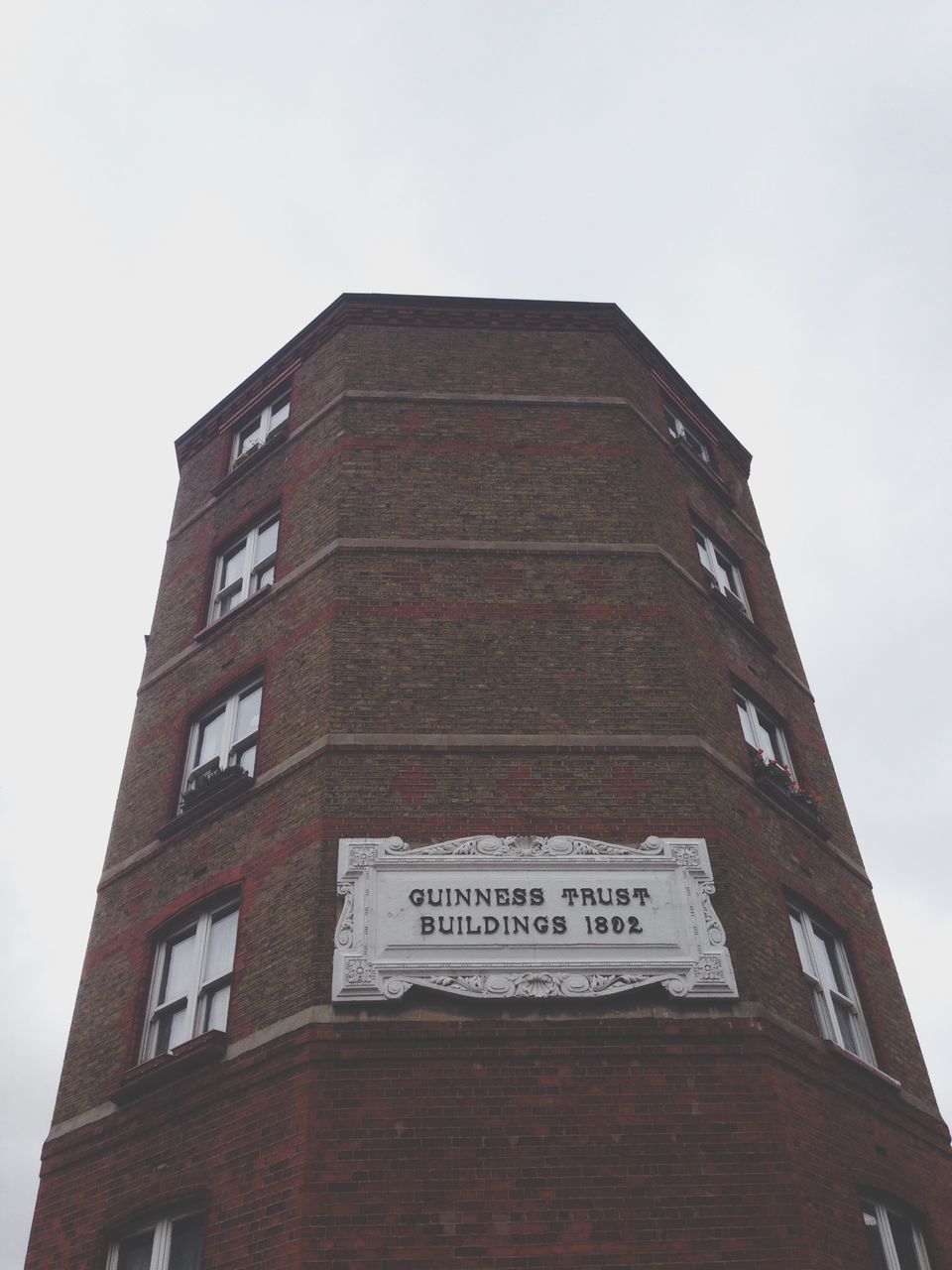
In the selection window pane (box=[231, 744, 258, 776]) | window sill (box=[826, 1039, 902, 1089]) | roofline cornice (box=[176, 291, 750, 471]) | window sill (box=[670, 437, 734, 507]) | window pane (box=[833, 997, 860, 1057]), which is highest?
roofline cornice (box=[176, 291, 750, 471])

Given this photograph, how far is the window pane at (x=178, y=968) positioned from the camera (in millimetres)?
12336

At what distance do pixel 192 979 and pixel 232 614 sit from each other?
208 inches

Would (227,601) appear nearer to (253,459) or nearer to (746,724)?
(253,459)

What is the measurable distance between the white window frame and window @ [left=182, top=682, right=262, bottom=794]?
6.88 meters

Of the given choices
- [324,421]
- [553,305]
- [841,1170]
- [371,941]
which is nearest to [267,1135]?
[371,941]

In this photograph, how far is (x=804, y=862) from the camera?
13758 mm

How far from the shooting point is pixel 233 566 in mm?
17219

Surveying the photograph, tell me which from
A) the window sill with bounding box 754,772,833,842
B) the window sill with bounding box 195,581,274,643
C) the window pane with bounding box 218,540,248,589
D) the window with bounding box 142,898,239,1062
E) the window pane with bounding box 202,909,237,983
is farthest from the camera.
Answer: the window pane with bounding box 218,540,248,589

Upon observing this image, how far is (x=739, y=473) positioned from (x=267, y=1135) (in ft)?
50.4

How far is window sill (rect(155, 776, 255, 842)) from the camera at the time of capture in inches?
513

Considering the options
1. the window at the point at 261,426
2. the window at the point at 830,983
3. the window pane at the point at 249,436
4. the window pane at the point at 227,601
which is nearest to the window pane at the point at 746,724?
the window at the point at 830,983

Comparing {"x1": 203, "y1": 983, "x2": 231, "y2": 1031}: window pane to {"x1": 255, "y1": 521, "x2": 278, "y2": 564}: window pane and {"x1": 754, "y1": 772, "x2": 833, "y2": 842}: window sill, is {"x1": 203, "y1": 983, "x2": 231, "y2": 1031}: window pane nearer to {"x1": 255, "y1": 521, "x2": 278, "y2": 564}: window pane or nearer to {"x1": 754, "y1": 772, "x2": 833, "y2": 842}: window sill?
{"x1": 754, "y1": 772, "x2": 833, "y2": 842}: window sill

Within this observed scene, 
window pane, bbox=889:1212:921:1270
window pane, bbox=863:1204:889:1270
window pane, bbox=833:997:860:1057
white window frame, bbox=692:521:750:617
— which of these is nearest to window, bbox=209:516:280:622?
white window frame, bbox=692:521:750:617

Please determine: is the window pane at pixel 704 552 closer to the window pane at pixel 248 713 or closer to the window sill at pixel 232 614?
the window sill at pixel 232 614
